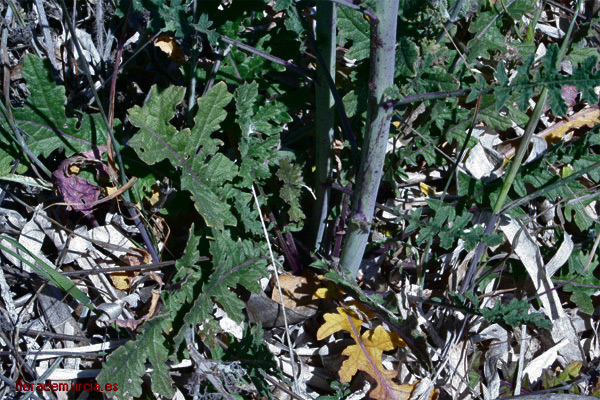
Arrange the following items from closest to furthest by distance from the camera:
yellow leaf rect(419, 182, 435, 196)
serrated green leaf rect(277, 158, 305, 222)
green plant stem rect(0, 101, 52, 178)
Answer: green plant stem rect(0, 101, 52, 178)
serrated green leaf rect(277, 158, 305, 222)
yellow leaf rect(419, 182, 435, 196)

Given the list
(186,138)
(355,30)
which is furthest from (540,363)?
(186,138)

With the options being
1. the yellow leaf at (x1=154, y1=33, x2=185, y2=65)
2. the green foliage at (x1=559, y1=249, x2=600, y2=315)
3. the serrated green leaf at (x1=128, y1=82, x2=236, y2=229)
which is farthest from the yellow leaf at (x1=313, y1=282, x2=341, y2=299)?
the yellow leaf at (x1=154, y1=33, x2=185, y2=65)

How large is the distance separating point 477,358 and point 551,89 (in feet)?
4.14

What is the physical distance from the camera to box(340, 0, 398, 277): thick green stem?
1.45 metres

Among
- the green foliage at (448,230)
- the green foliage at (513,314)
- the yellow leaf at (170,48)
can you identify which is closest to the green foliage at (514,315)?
the green foliage at (513,314)

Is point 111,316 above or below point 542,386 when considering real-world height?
above

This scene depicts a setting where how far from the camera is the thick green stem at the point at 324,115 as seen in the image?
68.9 inches

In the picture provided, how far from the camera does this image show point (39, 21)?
2.30 m

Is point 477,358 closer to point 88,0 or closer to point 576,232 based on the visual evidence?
point 576,232

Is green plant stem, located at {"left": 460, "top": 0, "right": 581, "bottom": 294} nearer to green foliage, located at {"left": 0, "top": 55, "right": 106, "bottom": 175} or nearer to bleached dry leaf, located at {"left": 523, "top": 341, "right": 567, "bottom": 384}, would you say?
bleached dry leaf, located at {"left": 523, "top": 341, "right": 567, "bottom": 384}

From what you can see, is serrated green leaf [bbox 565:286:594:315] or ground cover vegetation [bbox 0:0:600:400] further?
serrated green leaf [bbox 565:286:594:315]

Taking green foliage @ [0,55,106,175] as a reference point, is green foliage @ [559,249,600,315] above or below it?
below

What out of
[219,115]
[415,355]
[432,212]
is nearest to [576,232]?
[432,212]

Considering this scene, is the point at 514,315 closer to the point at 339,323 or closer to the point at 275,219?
the point at 339,323
